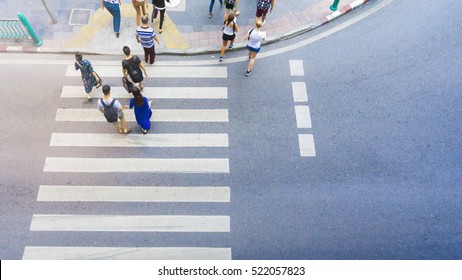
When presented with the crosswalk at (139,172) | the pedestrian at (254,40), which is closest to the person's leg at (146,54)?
the crosswalk at (139,172)

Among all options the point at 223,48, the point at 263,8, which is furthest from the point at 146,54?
the point at 263,8

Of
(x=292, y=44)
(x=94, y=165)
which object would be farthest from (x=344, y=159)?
(x=94, y=165)

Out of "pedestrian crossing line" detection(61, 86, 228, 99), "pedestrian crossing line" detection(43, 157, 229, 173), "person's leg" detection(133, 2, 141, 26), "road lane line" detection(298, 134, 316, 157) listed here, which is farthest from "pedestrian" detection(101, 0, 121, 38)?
"road lane line" detection(298, 134, 316, 157)

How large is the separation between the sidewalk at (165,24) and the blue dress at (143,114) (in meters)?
2.90

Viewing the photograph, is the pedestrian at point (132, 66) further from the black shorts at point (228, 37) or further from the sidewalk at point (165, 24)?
the black shorts at point (228, 37)

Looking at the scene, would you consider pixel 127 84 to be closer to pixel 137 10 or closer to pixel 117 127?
pixel 117 127

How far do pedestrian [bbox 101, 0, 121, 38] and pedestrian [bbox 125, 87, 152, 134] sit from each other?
3.60 metres

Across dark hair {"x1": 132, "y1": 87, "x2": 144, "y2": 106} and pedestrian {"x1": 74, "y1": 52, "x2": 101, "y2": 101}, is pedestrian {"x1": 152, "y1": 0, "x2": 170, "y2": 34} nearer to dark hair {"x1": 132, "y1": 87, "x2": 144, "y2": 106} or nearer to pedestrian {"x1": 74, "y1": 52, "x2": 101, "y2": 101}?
pedestrian {"x1": 74, "y1": 52, "x2": 101, "y2": 101}

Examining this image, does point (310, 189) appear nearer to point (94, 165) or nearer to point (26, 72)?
point (94, 165)

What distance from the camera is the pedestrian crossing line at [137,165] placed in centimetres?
941

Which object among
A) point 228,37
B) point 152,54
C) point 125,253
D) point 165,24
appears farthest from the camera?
point 165,24

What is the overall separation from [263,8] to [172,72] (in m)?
3.42

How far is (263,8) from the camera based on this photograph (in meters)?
11.1

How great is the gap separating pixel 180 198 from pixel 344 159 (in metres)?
4.44
